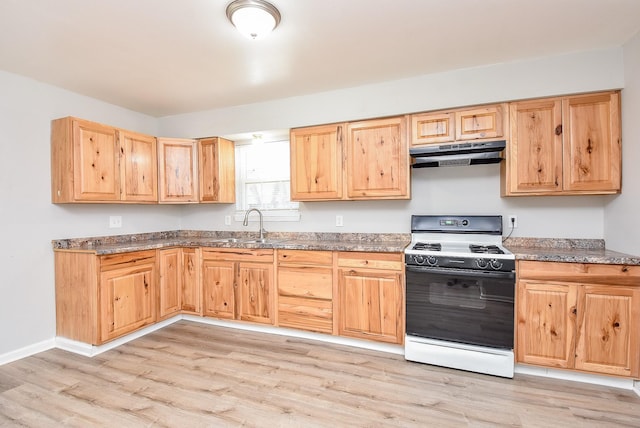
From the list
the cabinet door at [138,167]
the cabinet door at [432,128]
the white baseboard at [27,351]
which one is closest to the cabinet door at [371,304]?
the cabinet door at [432,128]

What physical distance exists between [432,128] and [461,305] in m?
1.54

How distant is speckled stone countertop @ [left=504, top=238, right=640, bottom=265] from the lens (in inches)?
81.3

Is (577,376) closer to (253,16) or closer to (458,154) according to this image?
(458,154)

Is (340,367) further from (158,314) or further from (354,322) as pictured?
(158,314)

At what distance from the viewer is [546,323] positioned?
2221 millimetres

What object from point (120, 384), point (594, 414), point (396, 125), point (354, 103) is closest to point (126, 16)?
point (354, 103)

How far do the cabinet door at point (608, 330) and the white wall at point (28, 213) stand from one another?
4443 mm

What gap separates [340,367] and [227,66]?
2684 millimetres

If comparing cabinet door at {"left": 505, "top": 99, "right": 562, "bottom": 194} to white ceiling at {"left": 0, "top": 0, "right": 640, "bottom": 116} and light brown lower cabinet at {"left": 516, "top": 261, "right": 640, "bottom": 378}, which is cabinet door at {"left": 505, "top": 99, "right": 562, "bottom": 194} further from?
light brown lower cabinet at {"left": 516, "top": 261, "right": 640, "bottom": 378}

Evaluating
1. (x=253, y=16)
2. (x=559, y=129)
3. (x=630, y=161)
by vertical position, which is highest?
(x=253, y=16)

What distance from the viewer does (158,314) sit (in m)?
3.21

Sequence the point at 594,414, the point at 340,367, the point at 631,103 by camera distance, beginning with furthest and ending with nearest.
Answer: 1. the point at 340,367
2. the point at 631,103
3. the point at 594,414

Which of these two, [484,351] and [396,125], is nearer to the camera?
[484,351]

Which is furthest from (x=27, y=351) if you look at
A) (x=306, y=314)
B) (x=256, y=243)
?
(x=306, y=314)
